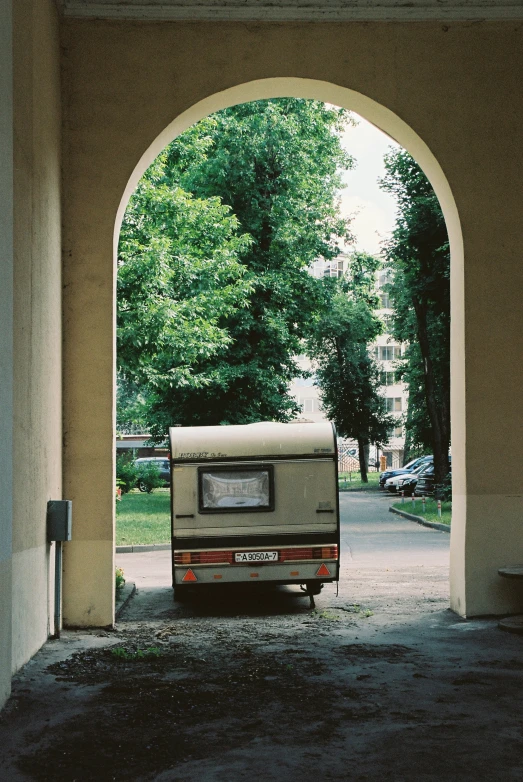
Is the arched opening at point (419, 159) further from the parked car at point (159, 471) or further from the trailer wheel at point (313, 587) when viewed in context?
the parked car at point (159, 471)

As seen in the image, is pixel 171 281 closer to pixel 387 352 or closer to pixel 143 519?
pixel 143 519

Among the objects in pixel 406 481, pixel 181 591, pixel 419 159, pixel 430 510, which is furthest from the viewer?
pixel 406 481

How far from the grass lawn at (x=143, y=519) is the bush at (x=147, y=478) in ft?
2.98

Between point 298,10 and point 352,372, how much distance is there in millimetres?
42372

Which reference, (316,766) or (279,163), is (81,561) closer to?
(316,766)

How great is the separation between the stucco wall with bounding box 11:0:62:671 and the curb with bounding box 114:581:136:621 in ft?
9.43

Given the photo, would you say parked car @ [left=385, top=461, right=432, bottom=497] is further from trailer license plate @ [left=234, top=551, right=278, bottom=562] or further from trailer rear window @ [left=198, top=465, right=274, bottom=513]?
trailer license plate @ [left=234, top=551, right=278, bottom=562]

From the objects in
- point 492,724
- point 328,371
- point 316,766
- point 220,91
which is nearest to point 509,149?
point 220,91

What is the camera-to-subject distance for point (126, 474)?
35625 millimetres

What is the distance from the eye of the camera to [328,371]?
172ft

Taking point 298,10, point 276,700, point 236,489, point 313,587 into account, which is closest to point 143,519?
point 313,587

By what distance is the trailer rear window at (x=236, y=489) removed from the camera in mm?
11672

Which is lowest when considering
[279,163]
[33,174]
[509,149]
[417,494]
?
[417,494]

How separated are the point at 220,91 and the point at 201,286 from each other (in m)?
15.1
